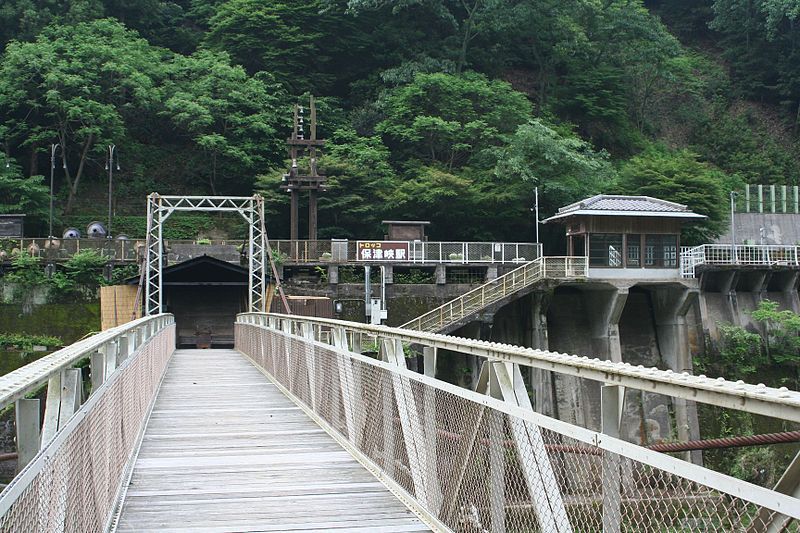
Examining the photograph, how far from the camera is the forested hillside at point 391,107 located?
43.8 meters

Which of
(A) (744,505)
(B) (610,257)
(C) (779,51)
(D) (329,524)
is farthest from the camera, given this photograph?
(C) (779,51)

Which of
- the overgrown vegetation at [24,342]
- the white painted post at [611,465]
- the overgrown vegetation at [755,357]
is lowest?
the overgrown vegetation at [755,357]

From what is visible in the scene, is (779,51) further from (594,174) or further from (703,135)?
(594,174)

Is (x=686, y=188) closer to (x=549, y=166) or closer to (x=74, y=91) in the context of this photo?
(x=549, y=166)

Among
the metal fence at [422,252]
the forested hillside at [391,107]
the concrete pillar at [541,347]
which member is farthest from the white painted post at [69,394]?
the forested hillside at [391,107]

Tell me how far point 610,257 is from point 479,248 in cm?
560

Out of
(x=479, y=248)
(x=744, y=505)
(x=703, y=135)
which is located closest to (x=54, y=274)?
(x=479, y=248)

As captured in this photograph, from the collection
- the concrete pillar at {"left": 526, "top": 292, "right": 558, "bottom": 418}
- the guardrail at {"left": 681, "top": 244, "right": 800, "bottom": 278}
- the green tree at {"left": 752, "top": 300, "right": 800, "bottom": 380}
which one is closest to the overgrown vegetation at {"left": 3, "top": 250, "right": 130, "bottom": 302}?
the concrete pillar at {"left": 526, "top": 292, "right": 558, "bottom": 418}

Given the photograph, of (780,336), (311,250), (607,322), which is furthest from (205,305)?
(780,336)

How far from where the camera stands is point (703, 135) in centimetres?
6094

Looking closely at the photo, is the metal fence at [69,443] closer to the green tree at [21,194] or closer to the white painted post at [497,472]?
the white painted post at [497,472]

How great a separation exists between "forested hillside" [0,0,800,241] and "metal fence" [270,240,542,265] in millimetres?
6138

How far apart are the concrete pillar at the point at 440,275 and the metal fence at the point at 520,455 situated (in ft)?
83.7

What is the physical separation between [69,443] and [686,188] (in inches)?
1555
